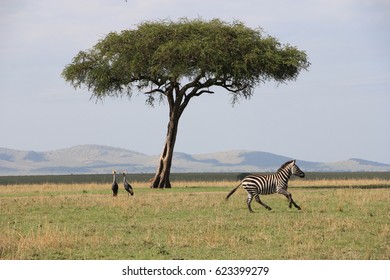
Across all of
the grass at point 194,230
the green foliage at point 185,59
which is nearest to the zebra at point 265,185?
the grass at point 194,230

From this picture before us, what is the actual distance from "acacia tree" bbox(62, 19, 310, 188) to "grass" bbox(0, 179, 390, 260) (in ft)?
61.2

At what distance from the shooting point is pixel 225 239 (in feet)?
66.2

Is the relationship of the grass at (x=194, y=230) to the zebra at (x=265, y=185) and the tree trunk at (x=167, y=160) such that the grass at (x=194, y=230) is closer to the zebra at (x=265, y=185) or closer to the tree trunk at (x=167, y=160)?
the zebra at (x=265, y=185)

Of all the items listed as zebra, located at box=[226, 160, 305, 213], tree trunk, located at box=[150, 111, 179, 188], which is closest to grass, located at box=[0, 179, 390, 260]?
zebra, located at box=[226, 160, 305, 213]

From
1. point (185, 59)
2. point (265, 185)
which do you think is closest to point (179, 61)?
point (185, 59)

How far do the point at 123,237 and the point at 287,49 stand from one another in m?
35.8

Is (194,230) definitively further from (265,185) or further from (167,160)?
(167,160)

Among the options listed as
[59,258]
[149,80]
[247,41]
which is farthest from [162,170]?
[59,258]

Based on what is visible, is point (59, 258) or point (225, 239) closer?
point (59, 258)

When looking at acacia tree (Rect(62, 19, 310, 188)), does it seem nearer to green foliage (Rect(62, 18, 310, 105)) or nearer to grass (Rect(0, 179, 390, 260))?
green foliage (Rect(62, 18, 310, 105))

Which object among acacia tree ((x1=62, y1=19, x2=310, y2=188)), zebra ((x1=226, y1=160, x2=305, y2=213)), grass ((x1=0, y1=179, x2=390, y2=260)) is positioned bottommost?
grass ((x1=0, y1=179, x2=390, y2=260))

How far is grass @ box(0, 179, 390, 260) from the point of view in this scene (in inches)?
727

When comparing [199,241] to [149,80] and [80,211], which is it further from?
[149,80]

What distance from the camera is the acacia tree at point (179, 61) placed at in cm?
5156
